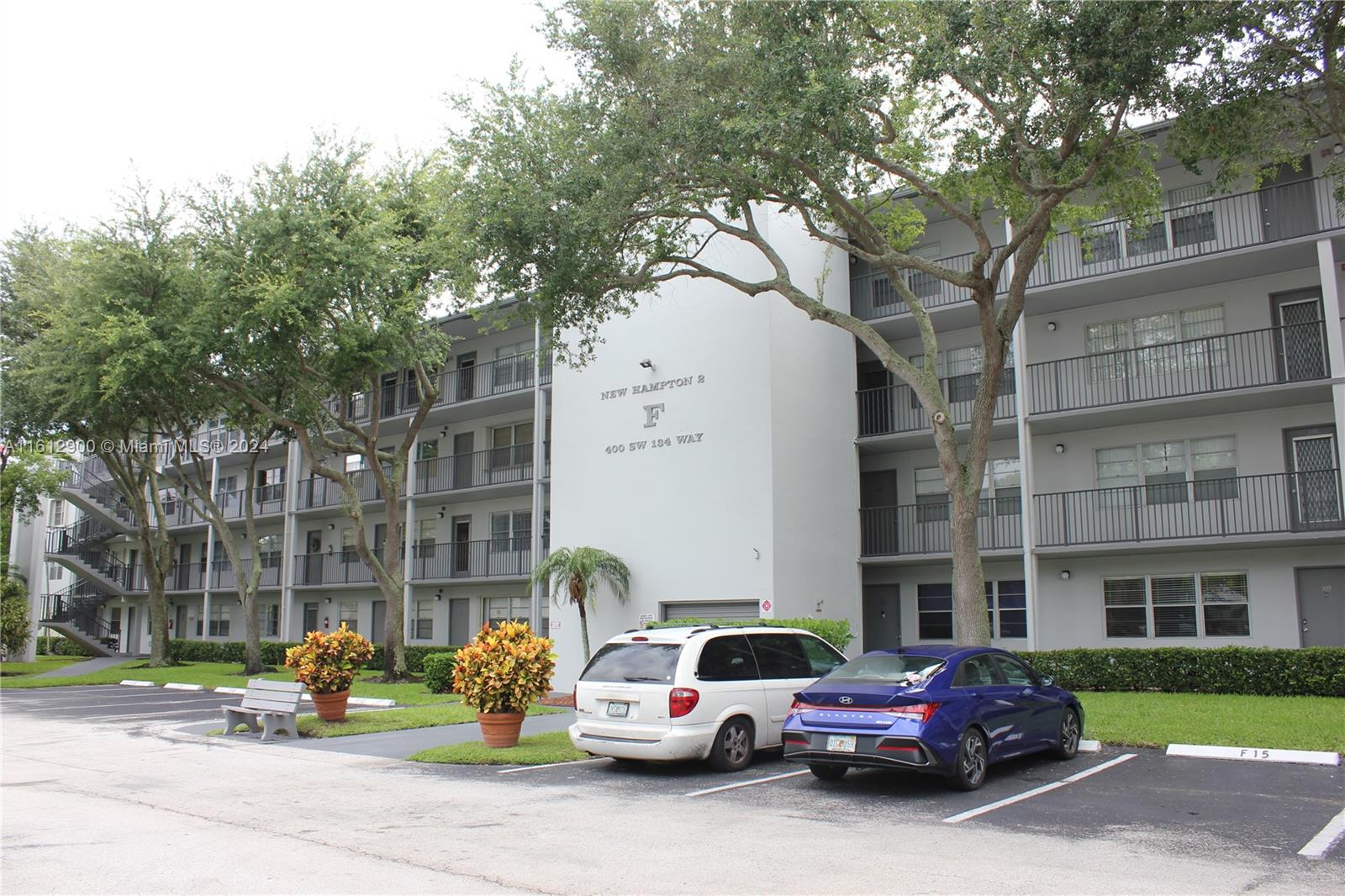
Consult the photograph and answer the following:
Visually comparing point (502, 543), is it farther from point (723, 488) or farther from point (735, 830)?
point (735, 830)

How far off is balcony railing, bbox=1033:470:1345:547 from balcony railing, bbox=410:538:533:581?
14415 mm

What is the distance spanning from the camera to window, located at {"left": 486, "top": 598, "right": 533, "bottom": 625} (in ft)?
101

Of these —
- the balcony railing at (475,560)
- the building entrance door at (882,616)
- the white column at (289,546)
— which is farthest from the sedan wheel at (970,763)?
the white column at (289,546)

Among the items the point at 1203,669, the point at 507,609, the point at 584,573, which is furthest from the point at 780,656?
the point at 507,609

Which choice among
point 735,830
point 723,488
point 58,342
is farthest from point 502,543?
point 735,830

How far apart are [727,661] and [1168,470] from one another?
13.9 m

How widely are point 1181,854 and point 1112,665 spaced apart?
12704 mm

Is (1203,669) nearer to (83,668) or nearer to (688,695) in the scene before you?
(688,695)

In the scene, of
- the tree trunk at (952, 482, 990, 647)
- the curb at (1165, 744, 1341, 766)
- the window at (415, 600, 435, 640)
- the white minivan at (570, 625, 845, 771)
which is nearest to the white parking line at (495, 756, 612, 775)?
the white minivan at (570, 625, 845, 771)

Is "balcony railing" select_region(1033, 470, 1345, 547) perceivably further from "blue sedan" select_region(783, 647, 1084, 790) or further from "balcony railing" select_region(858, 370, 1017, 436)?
"blue sedan" select_region(783, 647, 1084, 790)

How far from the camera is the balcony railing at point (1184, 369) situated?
1894 cm

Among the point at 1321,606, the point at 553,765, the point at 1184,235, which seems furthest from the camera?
the point at 1184,235

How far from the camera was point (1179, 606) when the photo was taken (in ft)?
67.9

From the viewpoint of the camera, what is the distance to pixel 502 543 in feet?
Answer: 101
